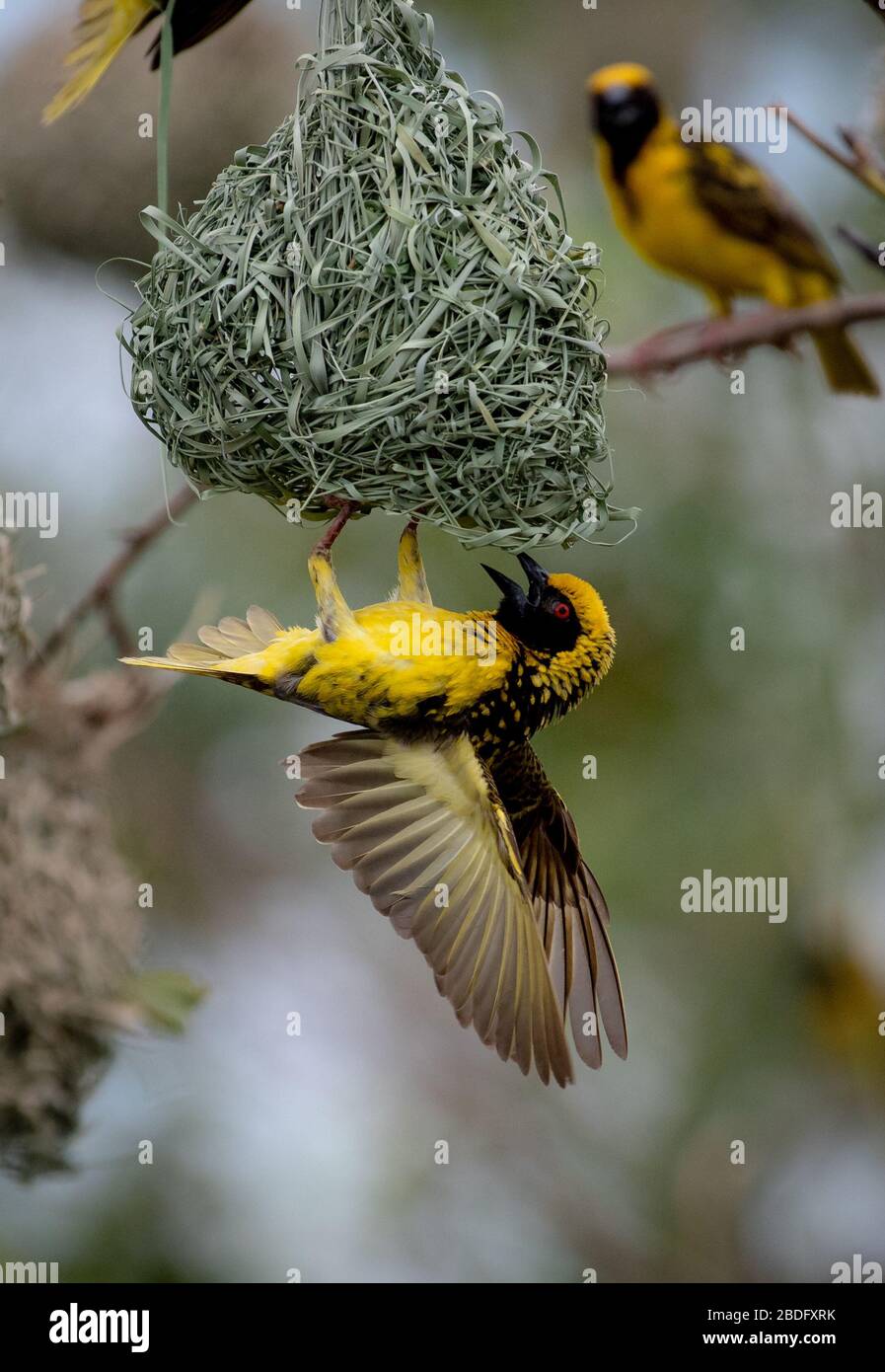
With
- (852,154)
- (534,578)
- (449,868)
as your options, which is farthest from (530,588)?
(852,154)

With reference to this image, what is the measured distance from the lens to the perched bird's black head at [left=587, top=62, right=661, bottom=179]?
3115 mm

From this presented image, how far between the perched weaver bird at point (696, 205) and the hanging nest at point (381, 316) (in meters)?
1.37

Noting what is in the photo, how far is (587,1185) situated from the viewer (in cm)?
481

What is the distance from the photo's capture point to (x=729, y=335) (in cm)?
287

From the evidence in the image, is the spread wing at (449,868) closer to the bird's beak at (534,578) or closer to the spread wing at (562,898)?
the spread wing at (562,898)

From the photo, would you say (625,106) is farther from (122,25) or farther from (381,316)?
(381,316)

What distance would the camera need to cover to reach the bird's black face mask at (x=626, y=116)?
3113 millimetres

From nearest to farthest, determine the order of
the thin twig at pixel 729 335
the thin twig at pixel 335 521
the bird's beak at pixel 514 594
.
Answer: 1. the thin twig at pixel 335 521
2. the bird's beak at pixel 514 594
3. the thin twig at pixel 729 335

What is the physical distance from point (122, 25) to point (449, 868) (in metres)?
1.36

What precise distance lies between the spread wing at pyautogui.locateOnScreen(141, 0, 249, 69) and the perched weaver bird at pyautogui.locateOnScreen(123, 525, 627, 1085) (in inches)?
31.8

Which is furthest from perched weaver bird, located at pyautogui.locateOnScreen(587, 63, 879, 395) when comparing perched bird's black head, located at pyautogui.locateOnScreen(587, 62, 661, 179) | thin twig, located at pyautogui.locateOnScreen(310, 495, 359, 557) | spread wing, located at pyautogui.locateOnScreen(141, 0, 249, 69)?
thin twig, located at pyautogui.locateOnScreen(310, 495, 359, 557)

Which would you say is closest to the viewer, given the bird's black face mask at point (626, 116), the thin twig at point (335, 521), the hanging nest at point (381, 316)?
the hanging nest at point (381, 316)

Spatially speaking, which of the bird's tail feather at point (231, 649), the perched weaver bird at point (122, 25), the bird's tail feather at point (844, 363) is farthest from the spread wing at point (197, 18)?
the bird's tail feather at point (844, 363)

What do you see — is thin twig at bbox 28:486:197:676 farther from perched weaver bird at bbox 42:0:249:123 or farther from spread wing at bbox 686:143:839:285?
spread wing at bbox 686:143:839:285
